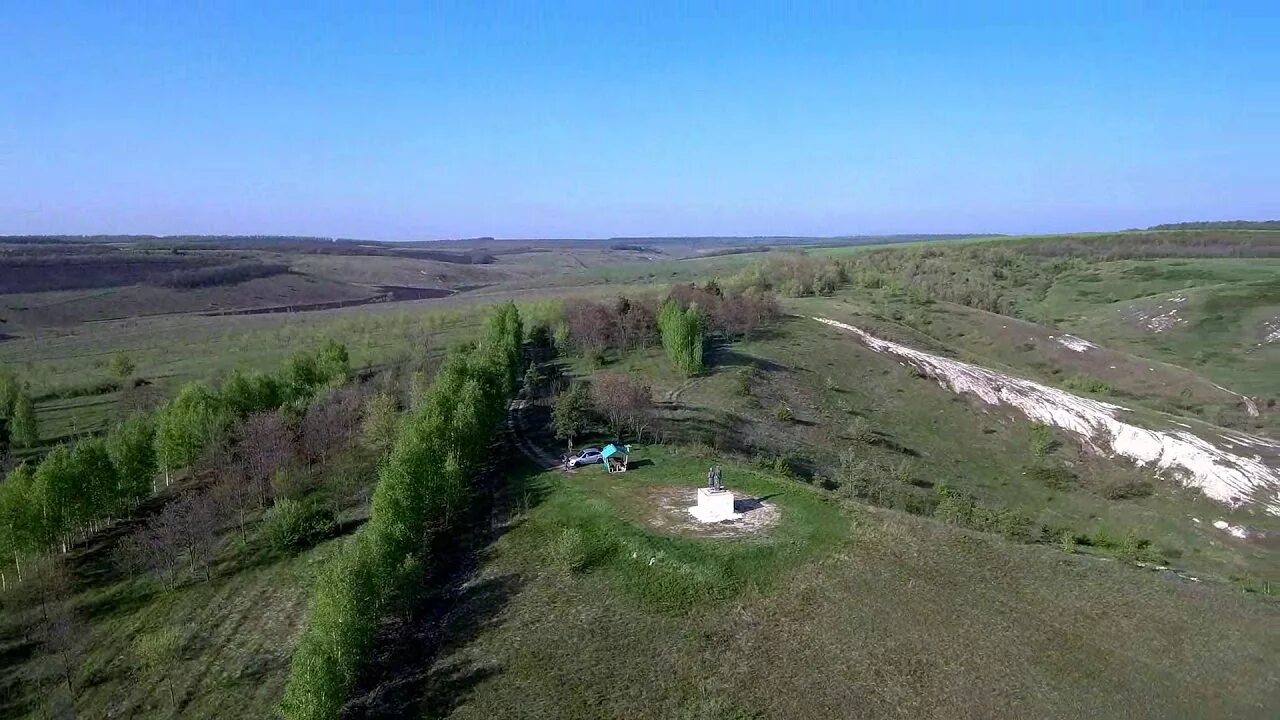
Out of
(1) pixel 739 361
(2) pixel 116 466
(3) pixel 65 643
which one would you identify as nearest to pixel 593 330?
(1) pixel 739 361

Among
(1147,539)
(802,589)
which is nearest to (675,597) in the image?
(802,589)

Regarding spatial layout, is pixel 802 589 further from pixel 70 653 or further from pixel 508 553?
pixel 70 653

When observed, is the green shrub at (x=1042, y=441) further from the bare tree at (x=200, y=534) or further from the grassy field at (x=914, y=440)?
the bare tree at (x=200, y=534)

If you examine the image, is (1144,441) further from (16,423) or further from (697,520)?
(16,423)

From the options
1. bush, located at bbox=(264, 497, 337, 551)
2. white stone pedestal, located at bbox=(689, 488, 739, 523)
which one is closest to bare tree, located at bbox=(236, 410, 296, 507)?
bush, located at bbox=(264, 497, 337, 551)

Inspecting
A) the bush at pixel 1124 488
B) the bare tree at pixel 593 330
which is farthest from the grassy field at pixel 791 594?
the bare tree at pixel 593 330

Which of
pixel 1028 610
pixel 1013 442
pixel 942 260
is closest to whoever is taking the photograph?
pixel 1028 610
